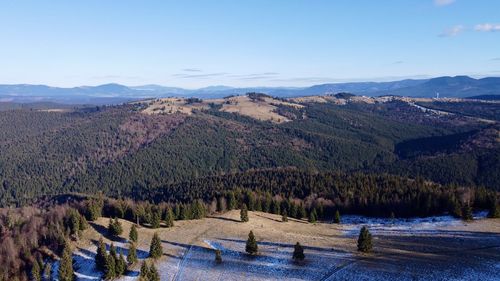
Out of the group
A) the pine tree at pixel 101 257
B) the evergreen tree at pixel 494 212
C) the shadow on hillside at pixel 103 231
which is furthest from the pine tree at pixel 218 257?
the evergreen tree at pixel 494 212

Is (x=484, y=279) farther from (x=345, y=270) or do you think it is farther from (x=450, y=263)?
(x=345, y=270)

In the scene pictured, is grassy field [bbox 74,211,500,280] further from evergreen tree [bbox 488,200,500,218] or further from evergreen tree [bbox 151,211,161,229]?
evergreen tree [bbox 488,200,500,218]

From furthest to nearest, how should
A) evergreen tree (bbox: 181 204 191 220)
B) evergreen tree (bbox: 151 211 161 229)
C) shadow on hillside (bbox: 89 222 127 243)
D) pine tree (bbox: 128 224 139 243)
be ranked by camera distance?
evergreen tree (bbox: 181 204 191 220), evergreen tree (bbox: 151 211 161 229), shadow on hillside (bbox: 89 222 127 243), pine tree (bbox: 128 224 139 243)

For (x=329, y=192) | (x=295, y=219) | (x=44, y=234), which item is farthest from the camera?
(x=329, y=192)

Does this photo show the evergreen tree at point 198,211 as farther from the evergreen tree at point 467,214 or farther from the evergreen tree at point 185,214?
the evergreen tree at point 467,214

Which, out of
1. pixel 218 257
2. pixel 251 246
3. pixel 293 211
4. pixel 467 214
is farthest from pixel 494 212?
pixel 218 257

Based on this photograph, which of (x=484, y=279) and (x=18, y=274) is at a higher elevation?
(x=484, y=279)

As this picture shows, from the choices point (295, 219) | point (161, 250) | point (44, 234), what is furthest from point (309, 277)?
point (44, 234)

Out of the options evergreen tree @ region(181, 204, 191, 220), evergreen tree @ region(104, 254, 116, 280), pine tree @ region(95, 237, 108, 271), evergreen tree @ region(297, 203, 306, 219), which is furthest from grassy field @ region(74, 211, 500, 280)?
evergreen tree @ region(297, 203, 306, 219)
